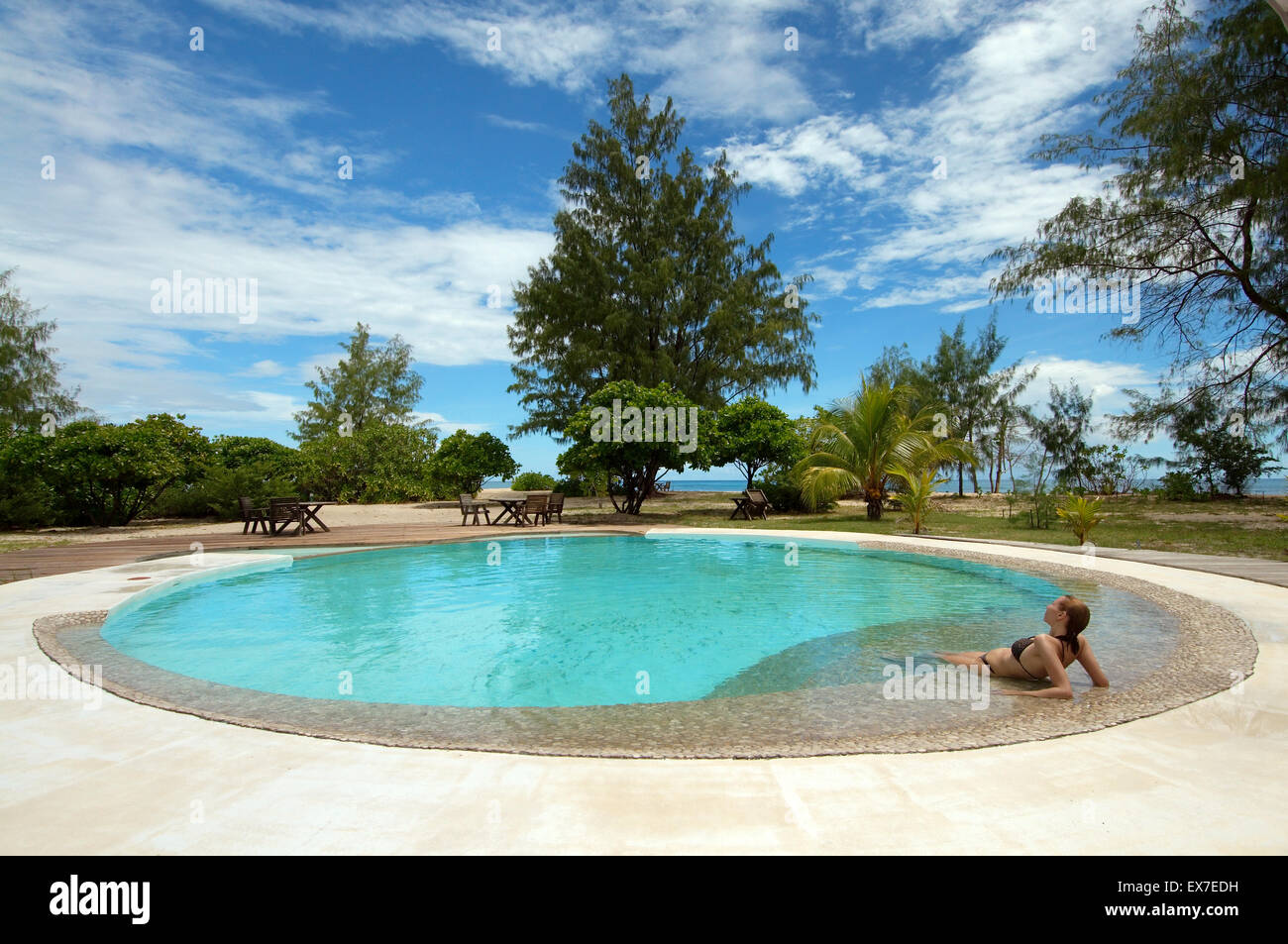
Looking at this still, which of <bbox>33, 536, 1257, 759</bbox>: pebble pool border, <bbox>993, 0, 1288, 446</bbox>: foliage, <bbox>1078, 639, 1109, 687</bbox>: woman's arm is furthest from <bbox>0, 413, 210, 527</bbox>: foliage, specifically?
<bbox>993, 0, 1288, 446</bbox>: foliage

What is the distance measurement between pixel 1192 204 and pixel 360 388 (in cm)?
3677

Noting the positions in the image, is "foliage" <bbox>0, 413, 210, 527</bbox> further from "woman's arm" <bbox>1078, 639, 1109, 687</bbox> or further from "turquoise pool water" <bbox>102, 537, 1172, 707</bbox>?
"woman's arm" <bbox>1078, 639, 1109, 687</bbox>

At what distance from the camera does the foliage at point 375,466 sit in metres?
24.1

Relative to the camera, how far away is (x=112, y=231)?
1583 cm

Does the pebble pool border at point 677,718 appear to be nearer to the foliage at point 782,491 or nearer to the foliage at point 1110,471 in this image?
the foliage at point 782,491

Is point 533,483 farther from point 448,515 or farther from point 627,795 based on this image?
point 627,795

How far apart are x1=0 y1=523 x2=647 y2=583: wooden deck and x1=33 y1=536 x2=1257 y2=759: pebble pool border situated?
6698mm

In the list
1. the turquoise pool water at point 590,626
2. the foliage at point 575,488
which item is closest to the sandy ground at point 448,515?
the foliage at point 575,488

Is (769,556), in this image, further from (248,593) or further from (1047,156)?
(1047,156)

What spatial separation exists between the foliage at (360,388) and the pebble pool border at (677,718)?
34.0 m

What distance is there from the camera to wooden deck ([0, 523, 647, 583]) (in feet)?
33.1

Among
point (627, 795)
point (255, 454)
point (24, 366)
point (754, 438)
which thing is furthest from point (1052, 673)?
point (24, 366)

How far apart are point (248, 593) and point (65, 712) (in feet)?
20.4
